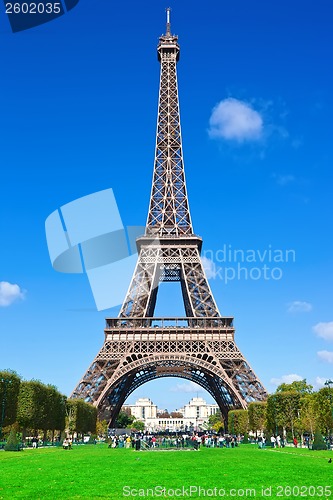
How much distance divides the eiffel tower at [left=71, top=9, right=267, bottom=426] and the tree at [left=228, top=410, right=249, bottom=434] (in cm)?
149

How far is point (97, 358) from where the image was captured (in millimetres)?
60375

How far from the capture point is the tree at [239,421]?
2386 inches

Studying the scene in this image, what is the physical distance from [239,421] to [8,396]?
30.6 m

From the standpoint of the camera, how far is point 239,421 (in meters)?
62.5

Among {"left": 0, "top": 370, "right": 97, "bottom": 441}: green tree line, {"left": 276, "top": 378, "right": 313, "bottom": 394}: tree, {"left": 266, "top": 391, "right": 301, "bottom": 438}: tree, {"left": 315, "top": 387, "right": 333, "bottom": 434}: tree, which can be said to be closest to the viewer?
{"left": 0, "top": 370, "right": 97, "bottom": 441}: green tree line

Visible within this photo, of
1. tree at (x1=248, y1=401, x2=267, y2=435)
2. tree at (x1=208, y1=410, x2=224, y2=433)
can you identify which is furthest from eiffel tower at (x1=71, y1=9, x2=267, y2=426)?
tree at (x1=208, y1=410, x2=224, y2=433)

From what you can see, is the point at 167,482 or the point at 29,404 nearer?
the point at 167,482

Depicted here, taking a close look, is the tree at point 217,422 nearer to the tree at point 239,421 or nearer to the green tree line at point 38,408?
the tree at point 239,421

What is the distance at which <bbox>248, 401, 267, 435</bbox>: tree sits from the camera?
58562 millimetres

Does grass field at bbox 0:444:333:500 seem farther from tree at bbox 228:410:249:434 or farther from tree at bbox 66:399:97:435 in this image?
tree at bbox 228:410:249:434

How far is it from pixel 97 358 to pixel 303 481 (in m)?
44.5

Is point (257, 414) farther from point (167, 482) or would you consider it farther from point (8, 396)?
point (167, 482)

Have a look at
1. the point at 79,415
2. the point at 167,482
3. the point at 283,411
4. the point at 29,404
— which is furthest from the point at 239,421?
the point at 167,482

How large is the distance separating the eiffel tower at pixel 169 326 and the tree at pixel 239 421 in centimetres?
149
